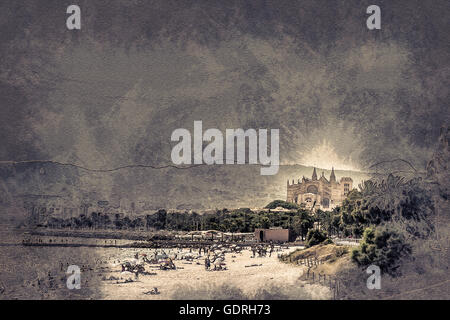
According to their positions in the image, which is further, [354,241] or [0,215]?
[0,215]

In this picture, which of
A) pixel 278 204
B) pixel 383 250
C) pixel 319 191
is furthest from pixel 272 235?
pixel 383 250

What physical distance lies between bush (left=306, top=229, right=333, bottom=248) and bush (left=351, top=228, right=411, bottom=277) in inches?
127

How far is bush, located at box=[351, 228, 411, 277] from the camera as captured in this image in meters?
27.3

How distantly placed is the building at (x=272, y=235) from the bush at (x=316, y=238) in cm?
256

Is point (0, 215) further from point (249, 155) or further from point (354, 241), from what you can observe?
point (354, 241)

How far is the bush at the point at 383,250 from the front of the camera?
2730 cm

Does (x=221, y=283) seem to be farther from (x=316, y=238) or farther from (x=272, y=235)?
(x=272, y=235)

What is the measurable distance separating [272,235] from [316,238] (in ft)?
15.4

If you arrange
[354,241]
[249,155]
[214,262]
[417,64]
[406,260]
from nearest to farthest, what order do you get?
[406,260]
[354,241]
[214,262]
[417,64]
[249,155]

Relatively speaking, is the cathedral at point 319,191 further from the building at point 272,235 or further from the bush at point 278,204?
the building at point 272,235

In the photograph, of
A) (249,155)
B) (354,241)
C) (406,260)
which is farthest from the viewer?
(249,155)
